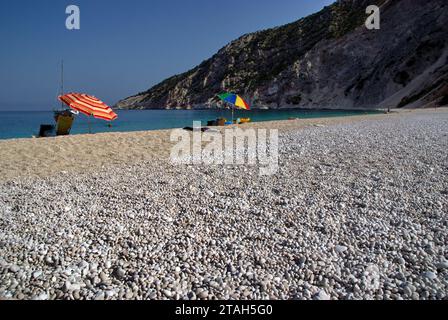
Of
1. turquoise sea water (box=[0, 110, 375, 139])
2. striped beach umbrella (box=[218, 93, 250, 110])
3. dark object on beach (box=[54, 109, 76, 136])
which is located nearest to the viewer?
dark object on beach (box=[54, 109, 76, 136])

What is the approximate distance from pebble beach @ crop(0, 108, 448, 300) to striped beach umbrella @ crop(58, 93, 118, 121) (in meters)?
5.84

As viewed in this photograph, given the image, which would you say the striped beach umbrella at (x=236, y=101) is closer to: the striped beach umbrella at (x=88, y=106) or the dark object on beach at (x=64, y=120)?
the striped beach umbrella at (x=88, y=106)

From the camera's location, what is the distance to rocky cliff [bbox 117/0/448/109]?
7006cm

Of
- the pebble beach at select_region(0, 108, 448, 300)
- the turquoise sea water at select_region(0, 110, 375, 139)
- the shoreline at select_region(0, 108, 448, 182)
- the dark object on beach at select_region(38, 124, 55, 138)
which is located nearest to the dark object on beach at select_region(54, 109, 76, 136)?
the dark object on beach at select_region(38, 124, 55, 138)

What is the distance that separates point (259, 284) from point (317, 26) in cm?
12645

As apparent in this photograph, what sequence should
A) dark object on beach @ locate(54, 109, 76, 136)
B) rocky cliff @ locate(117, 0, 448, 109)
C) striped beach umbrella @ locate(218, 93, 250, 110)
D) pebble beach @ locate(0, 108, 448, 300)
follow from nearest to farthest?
pebble beach @ locate(0, 108, 448, 300), dark object on beach @ locate(54, 109, 76, 136), striped beach umbrella @ locate(218, 93, 250, 110), rocky cliff @ locate(117, 0, 448, 109)

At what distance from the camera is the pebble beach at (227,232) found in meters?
3.70

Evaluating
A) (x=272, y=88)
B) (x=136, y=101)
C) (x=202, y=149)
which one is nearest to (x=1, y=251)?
(x=202, y=149)

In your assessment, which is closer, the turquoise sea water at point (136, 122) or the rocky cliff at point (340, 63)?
the turquoise sea water at point (136, 122)

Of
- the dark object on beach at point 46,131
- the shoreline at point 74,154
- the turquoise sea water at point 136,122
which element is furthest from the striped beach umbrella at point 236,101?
the turquoise sea water at point 136,122

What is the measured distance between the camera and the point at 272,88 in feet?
338

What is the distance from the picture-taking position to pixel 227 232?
509 centimetres

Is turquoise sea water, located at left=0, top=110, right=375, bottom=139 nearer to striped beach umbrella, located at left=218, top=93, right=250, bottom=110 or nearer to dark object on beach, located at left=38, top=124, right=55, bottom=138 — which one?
dark object on beach, located at left=38, top=124, right=55, bottom=138

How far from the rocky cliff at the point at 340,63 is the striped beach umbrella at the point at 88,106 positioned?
54.7m
